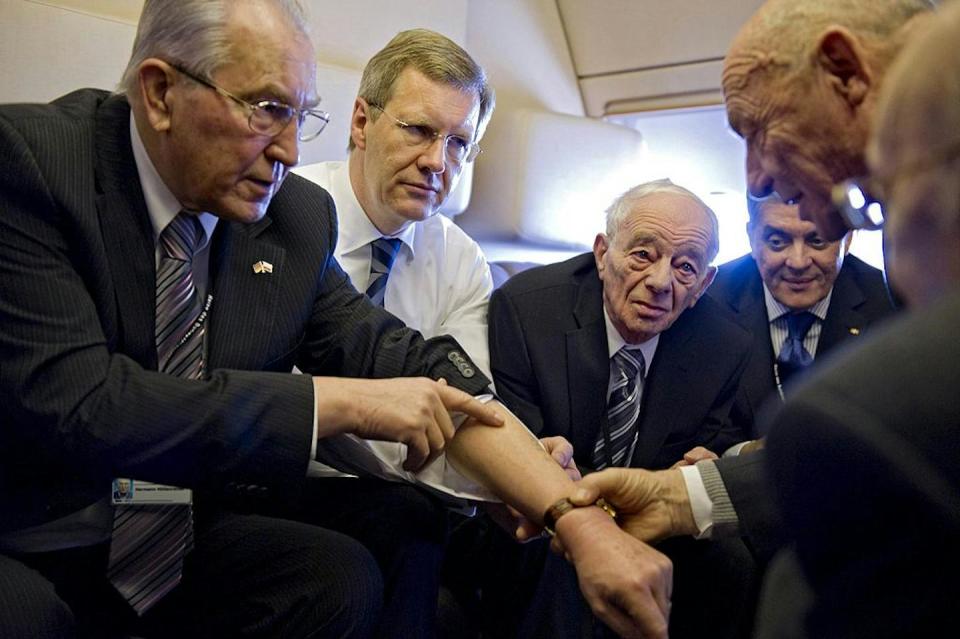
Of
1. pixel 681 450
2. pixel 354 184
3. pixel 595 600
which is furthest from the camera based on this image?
pixel 354 184

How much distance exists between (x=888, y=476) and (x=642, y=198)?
6.49 ft

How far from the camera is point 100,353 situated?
5.49 feet

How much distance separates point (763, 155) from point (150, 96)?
1015 millimetres

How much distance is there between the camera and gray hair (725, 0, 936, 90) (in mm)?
1628

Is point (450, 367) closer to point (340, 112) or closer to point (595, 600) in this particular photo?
point (595, 600)

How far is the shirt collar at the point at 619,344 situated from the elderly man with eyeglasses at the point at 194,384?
2.05 feet

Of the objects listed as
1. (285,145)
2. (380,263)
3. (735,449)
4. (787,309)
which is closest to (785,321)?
(787,309)

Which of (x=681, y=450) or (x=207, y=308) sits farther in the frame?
(x=681, y=450)

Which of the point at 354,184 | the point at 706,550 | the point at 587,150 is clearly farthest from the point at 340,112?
the point at 706,550

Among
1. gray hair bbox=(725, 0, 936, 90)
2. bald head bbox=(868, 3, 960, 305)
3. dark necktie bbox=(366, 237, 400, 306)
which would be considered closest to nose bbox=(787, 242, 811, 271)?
dark necktie bbox=(366, 237, 400, 306)

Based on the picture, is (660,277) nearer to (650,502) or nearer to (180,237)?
(650,502)

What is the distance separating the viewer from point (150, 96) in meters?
1.84

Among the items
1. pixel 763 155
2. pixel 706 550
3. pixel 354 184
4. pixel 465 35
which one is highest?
pixel 763 155

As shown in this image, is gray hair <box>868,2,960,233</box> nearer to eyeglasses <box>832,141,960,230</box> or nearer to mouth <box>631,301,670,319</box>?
eyeglasses <box>832,141,960,230</box>
